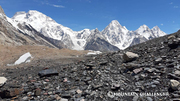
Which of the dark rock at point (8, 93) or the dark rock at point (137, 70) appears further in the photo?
the dark rock at point (137, 70)

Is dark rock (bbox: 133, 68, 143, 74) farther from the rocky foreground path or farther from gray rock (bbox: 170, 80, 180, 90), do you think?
gray rock (bbox: 170, 80, 180, 90)

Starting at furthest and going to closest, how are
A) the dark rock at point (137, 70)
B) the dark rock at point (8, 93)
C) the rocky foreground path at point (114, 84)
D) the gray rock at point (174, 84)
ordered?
1. the dark rock at point (137, 70)
2. the dark rock at point (8, 93)
3. the rocky foreground path at point (114, 84)
4. the gray rock at point (174, 84)

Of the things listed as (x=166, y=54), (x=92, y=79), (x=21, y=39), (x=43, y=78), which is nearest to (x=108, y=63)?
(x=92, y=79)

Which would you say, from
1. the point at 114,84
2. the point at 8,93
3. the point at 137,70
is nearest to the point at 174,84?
the point at 137,70

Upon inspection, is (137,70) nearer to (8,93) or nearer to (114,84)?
(114,84)

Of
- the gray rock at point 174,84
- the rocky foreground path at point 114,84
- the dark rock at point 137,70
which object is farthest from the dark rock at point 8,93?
the gray rock at point 174,84

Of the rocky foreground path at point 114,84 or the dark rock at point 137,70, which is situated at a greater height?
the dark rock at point 137,70

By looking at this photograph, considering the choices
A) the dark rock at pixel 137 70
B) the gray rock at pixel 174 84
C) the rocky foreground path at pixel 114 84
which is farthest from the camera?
the dark rock at pixel 137 70

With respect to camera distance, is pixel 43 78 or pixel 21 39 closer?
pixel 43 78

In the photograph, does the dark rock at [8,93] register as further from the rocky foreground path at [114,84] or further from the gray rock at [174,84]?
the gray rock at [174,84]

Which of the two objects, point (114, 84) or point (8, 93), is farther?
point (114, 84)

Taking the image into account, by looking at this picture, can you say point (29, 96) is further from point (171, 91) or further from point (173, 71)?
point (173, 71)
